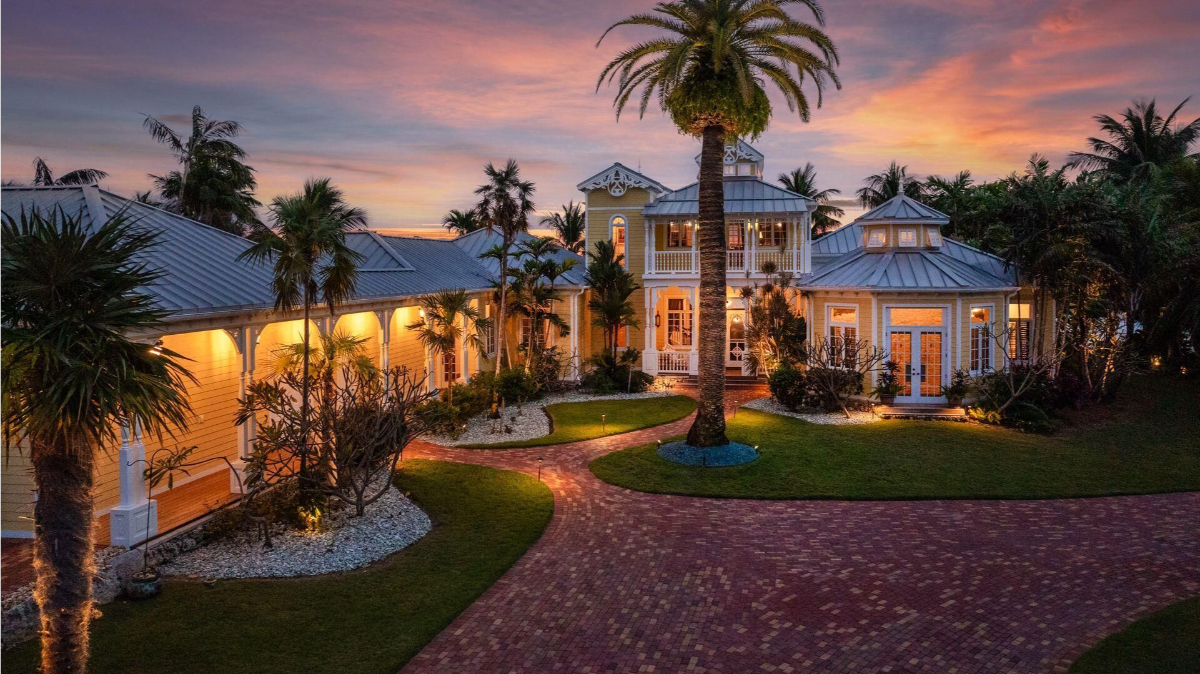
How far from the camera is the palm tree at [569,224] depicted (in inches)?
1837

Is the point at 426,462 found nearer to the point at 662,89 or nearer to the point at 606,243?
the point at 662,89

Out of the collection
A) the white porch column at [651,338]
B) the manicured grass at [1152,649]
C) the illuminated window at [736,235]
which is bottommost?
the manicured grass at [1152,649]

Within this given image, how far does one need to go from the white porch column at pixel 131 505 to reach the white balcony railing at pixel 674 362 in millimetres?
19434

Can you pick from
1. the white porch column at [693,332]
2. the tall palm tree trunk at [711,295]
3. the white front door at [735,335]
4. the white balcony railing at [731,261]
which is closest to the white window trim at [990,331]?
the white balcony railing at [731,261]

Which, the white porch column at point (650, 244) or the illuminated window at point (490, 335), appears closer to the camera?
the illuminated window at point (490, 335)

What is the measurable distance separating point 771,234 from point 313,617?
73.2ft

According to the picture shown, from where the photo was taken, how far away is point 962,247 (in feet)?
77.9

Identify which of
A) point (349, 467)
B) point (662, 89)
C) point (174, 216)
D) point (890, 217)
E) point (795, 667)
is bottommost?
point (795, 667)

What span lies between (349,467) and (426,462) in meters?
4.51

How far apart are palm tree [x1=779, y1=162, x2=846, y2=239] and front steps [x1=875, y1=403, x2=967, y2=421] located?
26439 millimetres

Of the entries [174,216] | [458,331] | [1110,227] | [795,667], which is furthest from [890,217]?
[174,216]

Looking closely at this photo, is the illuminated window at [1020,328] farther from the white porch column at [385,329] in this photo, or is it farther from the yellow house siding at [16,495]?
the yellow house siding at [16,495]

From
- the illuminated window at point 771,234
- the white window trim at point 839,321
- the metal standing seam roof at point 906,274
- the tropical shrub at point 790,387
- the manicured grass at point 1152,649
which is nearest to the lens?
the manicured grass at point 1152,649

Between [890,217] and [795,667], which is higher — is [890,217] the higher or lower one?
the higher one
